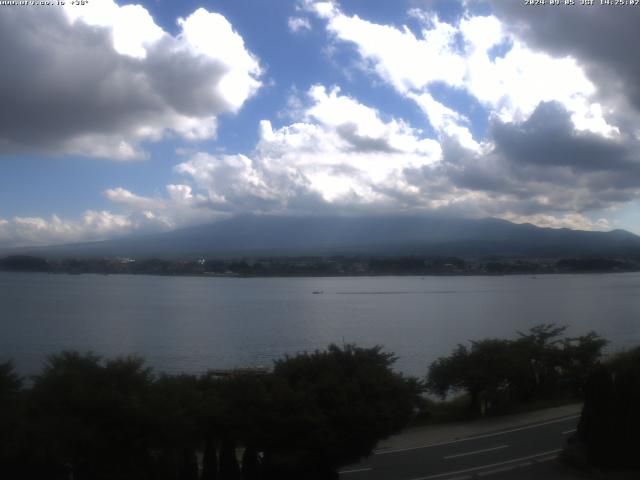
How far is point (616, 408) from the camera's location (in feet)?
31.0

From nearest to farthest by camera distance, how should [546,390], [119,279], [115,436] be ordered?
[115,436]
[546,390]
[119,279]

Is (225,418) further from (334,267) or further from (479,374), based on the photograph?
(334,267)

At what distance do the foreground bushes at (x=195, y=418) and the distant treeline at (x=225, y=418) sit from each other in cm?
1

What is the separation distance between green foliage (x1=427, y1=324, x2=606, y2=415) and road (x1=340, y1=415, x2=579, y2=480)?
3.02m

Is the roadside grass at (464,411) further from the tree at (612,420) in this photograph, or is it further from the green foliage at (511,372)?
the tree at (612,420)

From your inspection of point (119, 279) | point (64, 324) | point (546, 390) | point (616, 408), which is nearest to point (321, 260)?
point (119, 279)

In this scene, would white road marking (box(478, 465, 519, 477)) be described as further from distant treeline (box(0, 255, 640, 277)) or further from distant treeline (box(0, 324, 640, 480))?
distant treeline (box(0, 255, 640, 277))

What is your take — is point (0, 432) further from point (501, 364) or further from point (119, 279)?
point (119, 279)

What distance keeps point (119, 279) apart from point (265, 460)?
78.4 m

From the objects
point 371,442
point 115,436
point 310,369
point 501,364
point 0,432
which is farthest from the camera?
point 501,364

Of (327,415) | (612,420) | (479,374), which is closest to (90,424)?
(327,415)

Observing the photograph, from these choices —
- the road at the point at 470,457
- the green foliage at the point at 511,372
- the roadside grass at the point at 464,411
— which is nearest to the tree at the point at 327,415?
the road at the point at 470,457

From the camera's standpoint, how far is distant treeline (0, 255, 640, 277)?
8325cm

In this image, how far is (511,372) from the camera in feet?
50.7
